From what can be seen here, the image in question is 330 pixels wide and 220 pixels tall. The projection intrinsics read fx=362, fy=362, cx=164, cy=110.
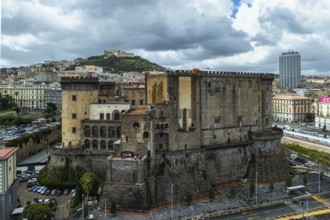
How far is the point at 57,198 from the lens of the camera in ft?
204

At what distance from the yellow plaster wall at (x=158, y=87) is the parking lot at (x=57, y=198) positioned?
2345 centimetres

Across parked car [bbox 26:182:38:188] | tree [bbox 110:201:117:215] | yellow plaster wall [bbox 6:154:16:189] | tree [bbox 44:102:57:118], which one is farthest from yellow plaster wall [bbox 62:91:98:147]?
tree [bbox 44:102:57:118]

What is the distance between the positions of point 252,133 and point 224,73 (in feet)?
47.2

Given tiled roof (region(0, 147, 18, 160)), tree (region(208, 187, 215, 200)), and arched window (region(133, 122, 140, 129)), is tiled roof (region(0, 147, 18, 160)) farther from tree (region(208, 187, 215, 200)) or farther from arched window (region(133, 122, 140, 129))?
tree (region(208, 187, 215, 200))

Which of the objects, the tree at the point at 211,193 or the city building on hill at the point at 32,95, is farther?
the city building on hill at the point at 32,95

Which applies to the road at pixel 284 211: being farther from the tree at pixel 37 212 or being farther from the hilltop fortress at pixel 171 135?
the tree at pixel 37 212

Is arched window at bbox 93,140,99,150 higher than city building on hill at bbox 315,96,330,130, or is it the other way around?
city building on hill at bbox 315,96,330,130

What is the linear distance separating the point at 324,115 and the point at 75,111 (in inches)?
4265

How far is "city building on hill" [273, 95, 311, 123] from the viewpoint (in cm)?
16162

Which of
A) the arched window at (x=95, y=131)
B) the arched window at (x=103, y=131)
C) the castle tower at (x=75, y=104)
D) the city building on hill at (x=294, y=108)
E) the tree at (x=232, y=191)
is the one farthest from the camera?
the city building on hill at (x=294, y=108)

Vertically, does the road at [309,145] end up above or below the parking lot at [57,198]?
above

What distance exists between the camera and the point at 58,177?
221ft

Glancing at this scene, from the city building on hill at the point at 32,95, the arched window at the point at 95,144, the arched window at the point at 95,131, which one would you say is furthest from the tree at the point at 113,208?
the city building on hill at the point at 32,95

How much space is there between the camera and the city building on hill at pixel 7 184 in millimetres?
48156
